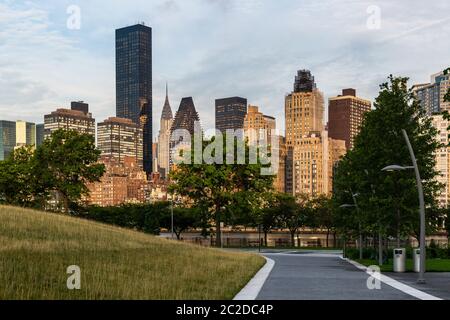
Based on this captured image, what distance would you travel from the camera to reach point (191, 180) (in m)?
75.4

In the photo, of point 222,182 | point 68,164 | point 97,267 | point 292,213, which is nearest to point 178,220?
point 292,213

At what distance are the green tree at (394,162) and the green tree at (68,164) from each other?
4468 centimetres

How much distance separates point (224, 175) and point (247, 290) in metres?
54.8

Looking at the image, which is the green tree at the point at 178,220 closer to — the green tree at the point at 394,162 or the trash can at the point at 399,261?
the green tree at the point at 394,162

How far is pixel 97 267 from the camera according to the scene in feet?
80.0

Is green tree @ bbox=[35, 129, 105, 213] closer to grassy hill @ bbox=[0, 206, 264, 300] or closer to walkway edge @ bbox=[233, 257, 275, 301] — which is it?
grassy hill @ bbox=[0, 206, 264, 300]

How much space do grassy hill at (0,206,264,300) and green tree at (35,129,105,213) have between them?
39101 millimetres

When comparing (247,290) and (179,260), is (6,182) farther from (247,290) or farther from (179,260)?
(247,290)

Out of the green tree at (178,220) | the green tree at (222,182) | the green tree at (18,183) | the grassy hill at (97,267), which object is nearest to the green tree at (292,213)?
the green tree at (178,220)

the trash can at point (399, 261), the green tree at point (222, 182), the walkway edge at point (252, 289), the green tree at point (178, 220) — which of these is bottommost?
the green tree at point (178, 220)

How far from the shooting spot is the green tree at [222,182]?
75938mm

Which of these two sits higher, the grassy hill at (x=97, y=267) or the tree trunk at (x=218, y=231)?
the grassy hill at (x=97, y=267)

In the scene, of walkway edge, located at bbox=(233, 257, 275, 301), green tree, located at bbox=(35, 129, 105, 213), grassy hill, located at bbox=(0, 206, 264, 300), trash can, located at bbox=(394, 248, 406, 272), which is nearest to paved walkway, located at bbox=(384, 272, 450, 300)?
trash can, located at bbox=(394, 248, 406, 272)
